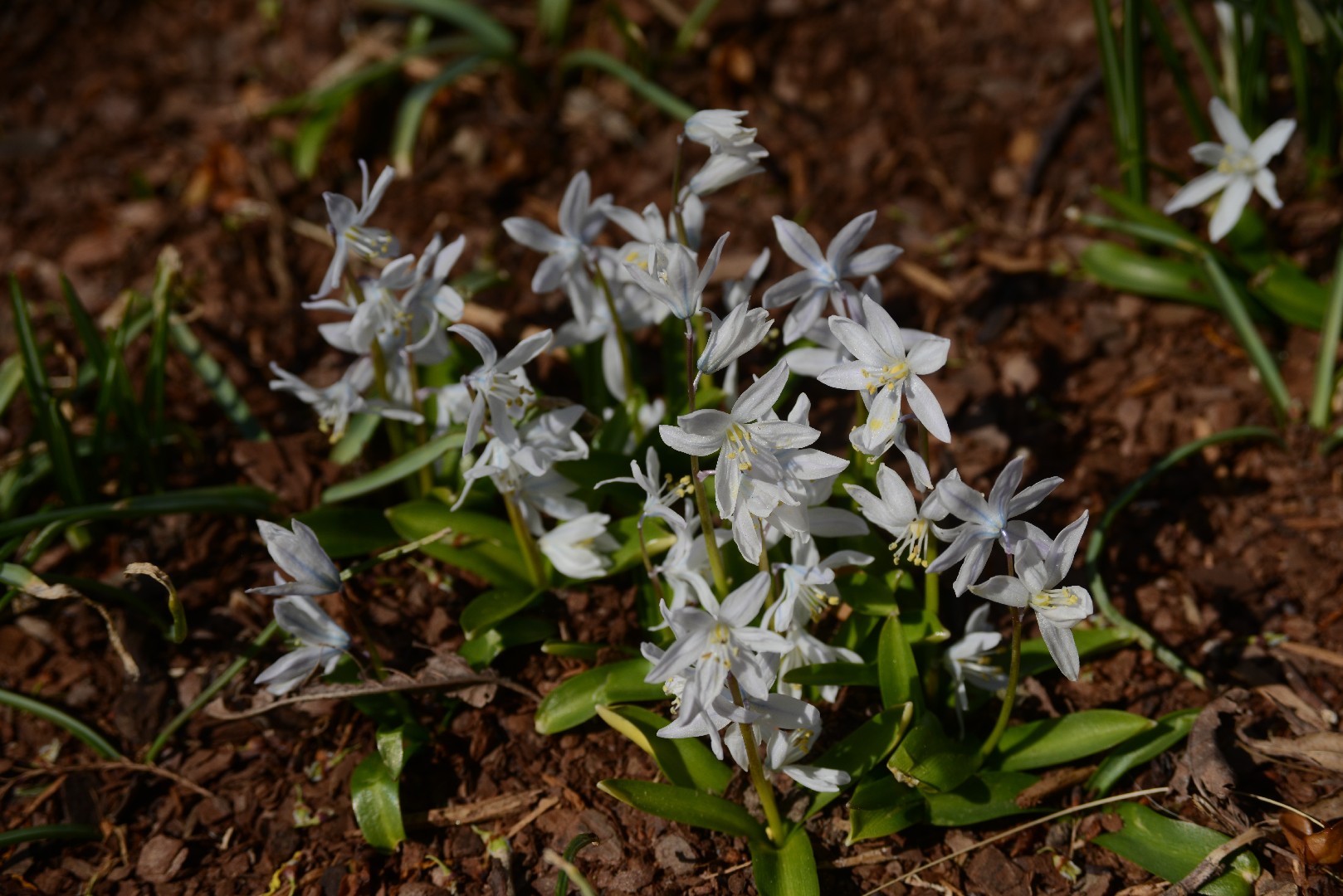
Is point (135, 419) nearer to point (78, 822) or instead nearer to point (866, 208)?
point (78, 822)

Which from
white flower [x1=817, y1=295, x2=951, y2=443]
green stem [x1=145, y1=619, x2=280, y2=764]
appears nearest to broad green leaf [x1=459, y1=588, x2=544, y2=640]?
green stem [x1=145, y1=619, x2=280, y2=764]

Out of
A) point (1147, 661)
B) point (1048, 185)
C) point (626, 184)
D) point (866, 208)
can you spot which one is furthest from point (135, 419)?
point (1048, 185)

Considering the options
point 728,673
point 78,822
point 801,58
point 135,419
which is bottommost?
point 78,822

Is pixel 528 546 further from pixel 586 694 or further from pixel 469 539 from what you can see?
pixel 586 694

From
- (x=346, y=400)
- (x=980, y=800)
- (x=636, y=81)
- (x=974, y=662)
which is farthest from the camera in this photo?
(x=636, y=81)

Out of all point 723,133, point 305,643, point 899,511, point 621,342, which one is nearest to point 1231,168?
point 723,133

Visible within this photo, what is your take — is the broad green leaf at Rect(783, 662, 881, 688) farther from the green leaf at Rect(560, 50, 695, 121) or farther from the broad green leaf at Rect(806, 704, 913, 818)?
the green leaf at Rect(560, 50, 695, 121)

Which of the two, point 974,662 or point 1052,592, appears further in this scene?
point 974,662
